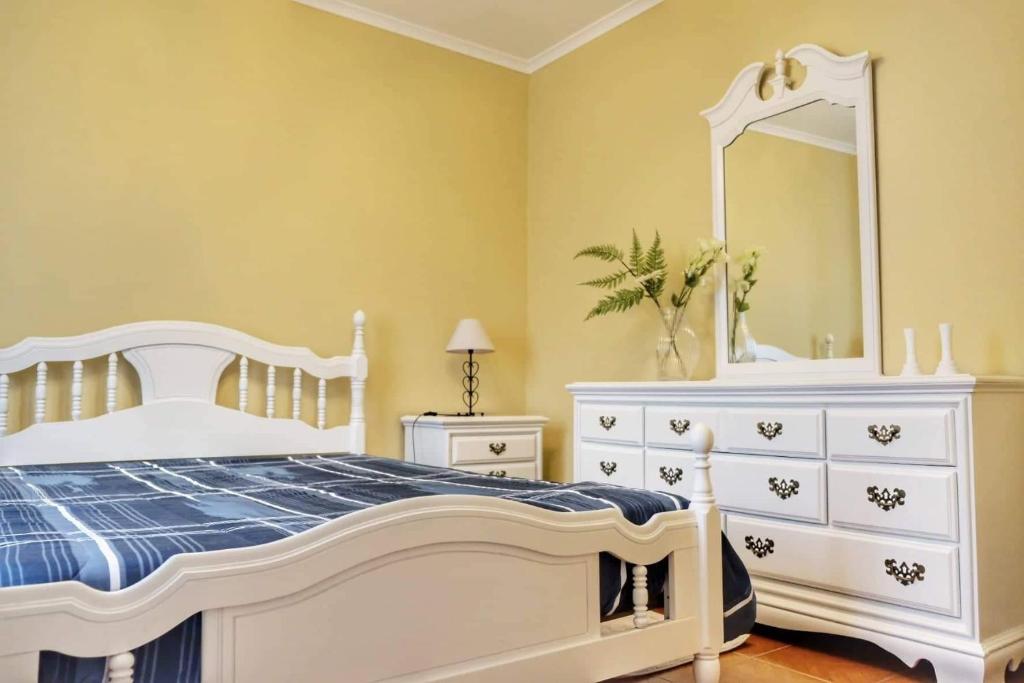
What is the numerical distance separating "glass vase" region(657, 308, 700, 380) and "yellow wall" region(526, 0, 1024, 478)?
72 mm

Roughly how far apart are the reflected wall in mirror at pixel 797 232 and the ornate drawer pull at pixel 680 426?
0.41 metres

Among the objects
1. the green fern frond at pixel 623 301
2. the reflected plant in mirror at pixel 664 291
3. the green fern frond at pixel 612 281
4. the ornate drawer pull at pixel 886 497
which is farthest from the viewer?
the green fern frond at pixel 612 281

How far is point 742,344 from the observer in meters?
2.95

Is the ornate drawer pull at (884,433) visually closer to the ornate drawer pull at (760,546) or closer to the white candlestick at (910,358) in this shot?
the white candlestick at (910,358)

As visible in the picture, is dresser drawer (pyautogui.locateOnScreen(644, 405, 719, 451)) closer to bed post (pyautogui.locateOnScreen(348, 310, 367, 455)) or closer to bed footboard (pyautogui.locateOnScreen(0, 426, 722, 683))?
bed footboard (pyautogui.locateOnScreen(0, 426, 722, 683))

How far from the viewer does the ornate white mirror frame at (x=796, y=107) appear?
8.41 feet

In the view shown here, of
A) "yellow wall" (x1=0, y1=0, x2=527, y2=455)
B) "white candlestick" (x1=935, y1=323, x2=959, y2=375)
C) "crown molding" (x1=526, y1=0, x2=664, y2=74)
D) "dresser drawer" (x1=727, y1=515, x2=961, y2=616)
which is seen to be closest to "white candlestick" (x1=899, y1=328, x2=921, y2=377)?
"white candlestick" (x1=935, y1=323, x2=959, y2=375)

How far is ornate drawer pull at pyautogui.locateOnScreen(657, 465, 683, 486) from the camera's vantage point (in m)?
2.72

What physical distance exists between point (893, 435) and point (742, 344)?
2.83ft

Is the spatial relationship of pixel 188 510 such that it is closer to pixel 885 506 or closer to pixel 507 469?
pixel 885 506

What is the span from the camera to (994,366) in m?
2.27

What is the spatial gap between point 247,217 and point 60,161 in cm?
69

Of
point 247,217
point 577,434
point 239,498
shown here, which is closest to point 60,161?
point 247,217

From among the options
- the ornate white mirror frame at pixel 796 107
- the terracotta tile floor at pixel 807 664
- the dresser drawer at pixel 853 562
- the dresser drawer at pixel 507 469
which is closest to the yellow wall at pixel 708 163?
the ornate white mirror frame at pixel 796 107
